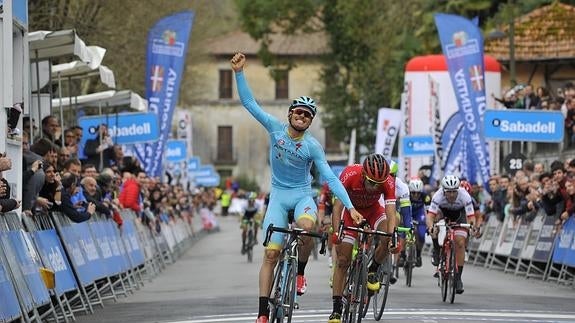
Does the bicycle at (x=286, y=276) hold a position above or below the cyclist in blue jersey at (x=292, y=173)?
below

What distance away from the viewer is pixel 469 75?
35469 mm

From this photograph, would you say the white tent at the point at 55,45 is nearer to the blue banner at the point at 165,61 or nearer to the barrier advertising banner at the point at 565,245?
the barrier advertising banner at the point at 565,245

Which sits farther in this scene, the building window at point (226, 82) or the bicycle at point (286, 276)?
the building window at point (226, 82)

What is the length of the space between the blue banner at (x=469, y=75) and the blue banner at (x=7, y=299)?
22237 mm

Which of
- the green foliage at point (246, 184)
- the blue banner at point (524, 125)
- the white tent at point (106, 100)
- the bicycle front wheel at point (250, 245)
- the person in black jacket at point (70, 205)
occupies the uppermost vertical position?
the white tent at point (106, 100)

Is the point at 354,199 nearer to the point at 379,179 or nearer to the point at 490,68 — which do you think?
the point at 379,179

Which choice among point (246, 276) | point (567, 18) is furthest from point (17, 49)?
point (567, 18)

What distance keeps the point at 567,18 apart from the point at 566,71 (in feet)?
7.60

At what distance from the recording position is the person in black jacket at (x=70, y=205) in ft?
60.8

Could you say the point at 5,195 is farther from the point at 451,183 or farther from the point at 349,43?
the point at 349,43

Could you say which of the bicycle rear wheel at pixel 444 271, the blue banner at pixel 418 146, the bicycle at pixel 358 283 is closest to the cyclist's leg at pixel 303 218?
the bicycle at pixel 358 283

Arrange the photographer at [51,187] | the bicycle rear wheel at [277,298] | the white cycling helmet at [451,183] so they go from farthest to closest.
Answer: the white cycling helmet at [451,183]
the photographer at [51,187]
the bicycle rear wheel at [277,298]

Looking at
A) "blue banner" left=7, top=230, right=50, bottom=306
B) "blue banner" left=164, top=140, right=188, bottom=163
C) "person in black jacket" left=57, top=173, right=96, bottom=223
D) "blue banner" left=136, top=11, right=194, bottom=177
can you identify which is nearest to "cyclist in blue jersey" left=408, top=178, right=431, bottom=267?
"person in black jacket" left=57, top=173, right=96, bottom=223

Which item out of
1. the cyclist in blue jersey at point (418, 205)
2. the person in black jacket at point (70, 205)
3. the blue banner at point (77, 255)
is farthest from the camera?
the cyclist in blue jersey at point (418, 205)
